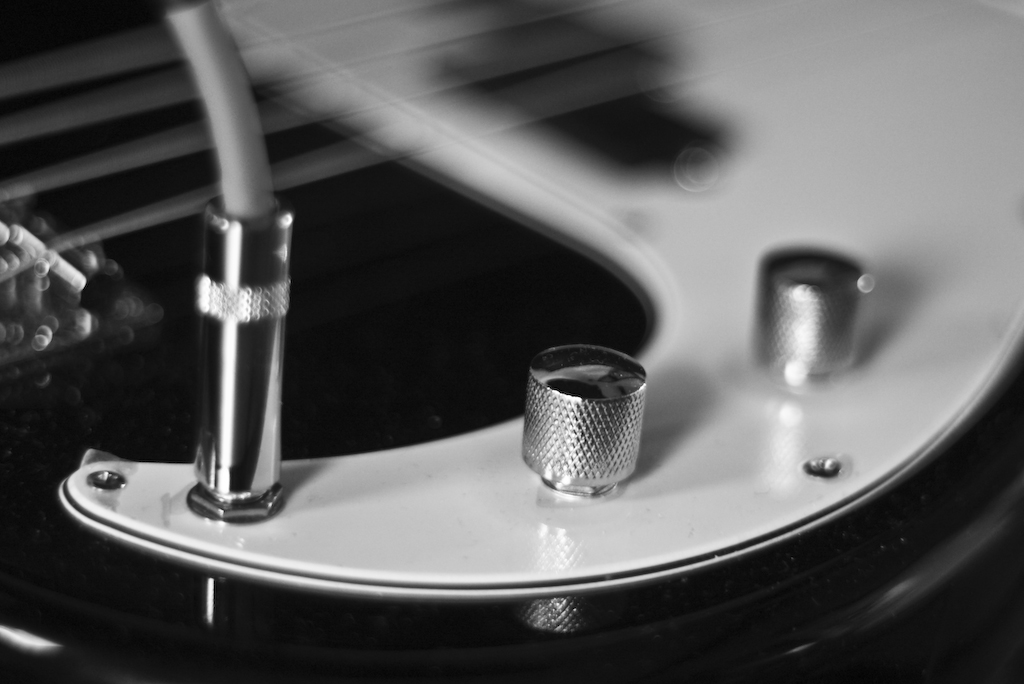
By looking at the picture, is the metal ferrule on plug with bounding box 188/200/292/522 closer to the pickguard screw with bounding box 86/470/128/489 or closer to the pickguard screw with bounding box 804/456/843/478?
the pickguard screw with bounding box 86/470/128/489

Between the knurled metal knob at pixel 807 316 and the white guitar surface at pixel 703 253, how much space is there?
0.05ft

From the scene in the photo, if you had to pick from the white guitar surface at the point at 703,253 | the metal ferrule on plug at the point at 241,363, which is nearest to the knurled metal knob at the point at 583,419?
the white guitar surface at the point at 703,253

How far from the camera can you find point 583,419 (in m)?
0.63

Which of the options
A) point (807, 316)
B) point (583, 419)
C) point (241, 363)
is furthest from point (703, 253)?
point (241, 363)

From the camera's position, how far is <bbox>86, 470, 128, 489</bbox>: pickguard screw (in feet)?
2.08

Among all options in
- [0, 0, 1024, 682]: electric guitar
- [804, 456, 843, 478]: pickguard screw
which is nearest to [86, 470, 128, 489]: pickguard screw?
[0, 0, 1024, 682]: electric guitar

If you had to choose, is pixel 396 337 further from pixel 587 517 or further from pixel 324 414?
pixel 587 517

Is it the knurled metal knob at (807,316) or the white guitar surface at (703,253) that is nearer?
the white guitar surface at (703,253)

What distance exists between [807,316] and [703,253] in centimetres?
17

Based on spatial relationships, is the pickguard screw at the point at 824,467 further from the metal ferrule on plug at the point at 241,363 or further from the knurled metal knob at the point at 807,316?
the metal ferrule on plug at the point at 241,363

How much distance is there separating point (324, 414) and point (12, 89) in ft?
1.50

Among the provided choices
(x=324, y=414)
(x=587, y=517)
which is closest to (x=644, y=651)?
(x=587, y=517)

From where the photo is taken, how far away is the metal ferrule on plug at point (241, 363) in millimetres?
547

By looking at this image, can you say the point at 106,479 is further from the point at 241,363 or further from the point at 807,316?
the point at 807,316
